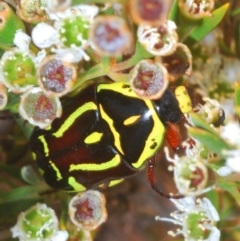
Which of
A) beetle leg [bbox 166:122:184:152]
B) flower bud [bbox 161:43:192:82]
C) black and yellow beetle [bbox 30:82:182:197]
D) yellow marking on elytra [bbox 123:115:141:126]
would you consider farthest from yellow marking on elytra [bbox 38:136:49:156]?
flower bud [bbox 161:43:192:82]

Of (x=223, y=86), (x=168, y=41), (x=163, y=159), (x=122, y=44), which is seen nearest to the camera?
(x=122, y=44)

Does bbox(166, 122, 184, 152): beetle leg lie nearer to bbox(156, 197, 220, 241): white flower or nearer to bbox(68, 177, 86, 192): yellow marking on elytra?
bbox(156, 197, 220, 241): white flower

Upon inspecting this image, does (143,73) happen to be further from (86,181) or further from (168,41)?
(86,181)

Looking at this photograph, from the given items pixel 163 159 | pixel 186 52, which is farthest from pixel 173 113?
pixel 163 159

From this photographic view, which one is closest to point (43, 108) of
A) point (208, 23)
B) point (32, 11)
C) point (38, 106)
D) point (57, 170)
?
point (38, 106)

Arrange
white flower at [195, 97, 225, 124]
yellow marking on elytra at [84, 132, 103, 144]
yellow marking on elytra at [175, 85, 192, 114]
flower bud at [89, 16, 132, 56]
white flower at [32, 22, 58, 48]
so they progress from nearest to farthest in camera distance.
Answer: flower bud at [89, 16, 132, 56]
white flower at [32, 22, 58, 48]
white flower at [195, 97, 225, 124]
yellow marking on elytra at [175, 85, 192, 114]
yellow marking on elytra at [84, 132, 103, 144]

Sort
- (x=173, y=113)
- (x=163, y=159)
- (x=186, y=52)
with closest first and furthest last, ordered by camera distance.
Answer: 1. (x=186, y=52)
2. (x=173, y=113)
3. (x=163, y=159)

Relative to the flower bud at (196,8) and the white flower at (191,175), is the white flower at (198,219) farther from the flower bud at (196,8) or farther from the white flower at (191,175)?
the flower bud at (196,8)
